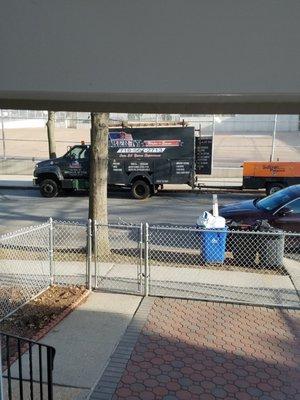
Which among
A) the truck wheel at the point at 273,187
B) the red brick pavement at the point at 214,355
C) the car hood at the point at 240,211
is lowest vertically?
the red brick pavement at the point at 214,355

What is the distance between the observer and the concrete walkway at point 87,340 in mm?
4957

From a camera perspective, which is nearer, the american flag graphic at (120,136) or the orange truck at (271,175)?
the orange truck at (271,175)

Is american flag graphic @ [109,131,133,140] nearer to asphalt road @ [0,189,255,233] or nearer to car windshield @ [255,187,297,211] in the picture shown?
asphalt road @ [0,189,255,233]

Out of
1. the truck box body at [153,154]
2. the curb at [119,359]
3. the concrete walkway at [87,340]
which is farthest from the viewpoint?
the truck box body at [153,154]

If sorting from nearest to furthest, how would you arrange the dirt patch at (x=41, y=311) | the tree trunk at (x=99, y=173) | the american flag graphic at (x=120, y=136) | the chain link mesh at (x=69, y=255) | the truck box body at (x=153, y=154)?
the dirt patch at (x=41, y=311), the chain link mesh at (x=69, y=255), the tree trunk at (x=99, y=173), the truck box body at (x=153, y=154), the american flag graphic at (x=120, y=136)

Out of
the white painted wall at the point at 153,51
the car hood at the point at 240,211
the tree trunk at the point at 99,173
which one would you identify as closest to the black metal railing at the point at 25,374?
the white painted wall at the point at 153,51

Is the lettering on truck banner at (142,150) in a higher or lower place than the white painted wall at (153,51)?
lower

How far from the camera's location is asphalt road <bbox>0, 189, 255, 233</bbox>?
1373 centimetres

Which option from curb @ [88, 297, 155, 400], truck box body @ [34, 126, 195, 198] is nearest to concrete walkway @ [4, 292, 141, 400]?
curb @ [88, 297, 155, 400]

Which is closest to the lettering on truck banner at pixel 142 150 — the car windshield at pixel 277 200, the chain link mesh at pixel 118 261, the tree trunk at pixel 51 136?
the tree trunk at pixel 51 136

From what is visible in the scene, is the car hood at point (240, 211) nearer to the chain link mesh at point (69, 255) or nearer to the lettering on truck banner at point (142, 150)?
the chain link mesh at point (69, 255)

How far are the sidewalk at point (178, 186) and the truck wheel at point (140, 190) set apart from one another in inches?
80.2

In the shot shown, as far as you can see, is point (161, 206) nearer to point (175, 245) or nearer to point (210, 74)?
point (175, 245)

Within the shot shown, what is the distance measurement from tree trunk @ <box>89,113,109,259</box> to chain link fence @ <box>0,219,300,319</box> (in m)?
0.05
